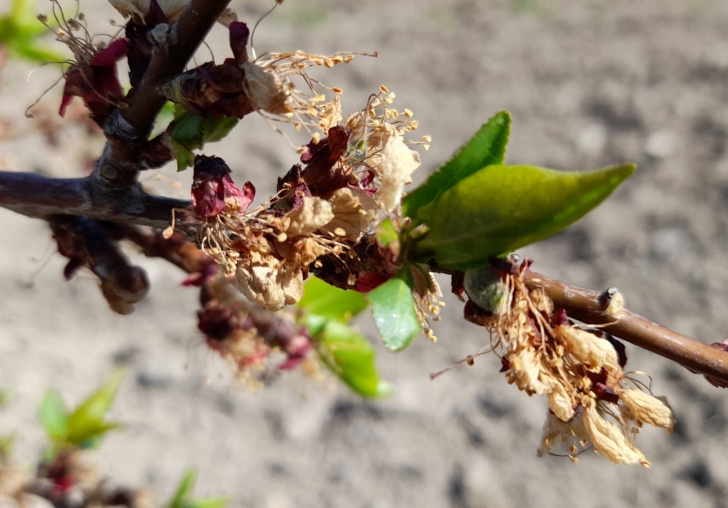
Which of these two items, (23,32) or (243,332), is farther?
(23,32)

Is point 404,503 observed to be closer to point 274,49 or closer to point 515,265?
point 515,265

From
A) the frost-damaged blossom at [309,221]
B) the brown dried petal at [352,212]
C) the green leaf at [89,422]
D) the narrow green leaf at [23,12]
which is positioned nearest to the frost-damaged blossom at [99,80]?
the frost-damaged blossom at [309,221]

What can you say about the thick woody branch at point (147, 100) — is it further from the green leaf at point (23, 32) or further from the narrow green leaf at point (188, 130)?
the green leaf at point (23, 32)

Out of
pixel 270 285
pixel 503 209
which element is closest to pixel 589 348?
pixel 503 209

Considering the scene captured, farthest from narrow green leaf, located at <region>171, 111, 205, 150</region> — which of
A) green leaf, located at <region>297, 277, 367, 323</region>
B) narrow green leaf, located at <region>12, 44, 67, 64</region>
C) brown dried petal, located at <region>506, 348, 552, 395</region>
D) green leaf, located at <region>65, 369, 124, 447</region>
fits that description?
narrow green leaf, located at <region>12, 44, 67, 64</region>

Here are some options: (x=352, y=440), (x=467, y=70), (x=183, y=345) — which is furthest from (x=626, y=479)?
(x=467, y=70)

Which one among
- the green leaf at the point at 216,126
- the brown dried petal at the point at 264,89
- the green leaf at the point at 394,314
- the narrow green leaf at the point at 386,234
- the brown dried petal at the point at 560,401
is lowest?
the brown dried petal at the point at 560,401

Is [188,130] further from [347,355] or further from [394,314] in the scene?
[347,355]
